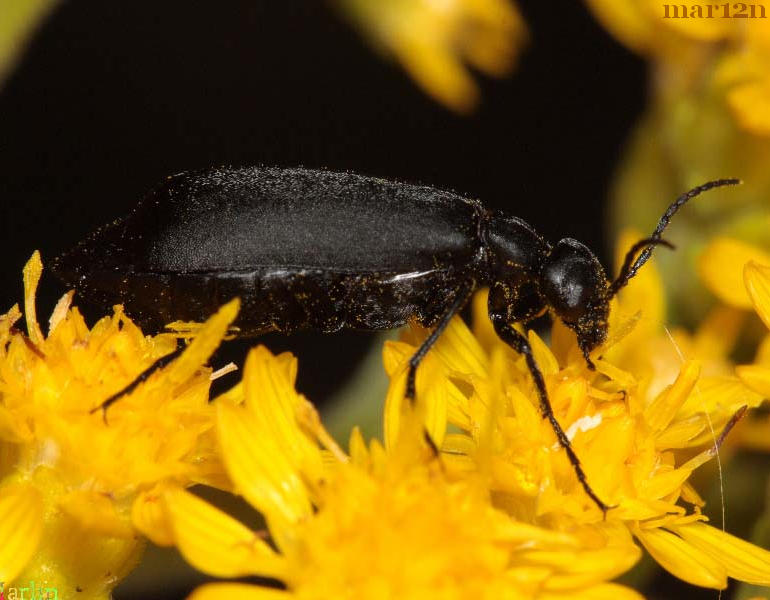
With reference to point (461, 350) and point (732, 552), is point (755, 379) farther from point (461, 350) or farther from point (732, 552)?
point (461, 350)

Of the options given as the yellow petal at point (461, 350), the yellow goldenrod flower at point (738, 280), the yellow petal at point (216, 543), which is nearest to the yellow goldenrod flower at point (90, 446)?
the yellow petal at point (216, 543)

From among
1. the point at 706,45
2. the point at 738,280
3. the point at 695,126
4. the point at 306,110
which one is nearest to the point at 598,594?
the point at 738,280

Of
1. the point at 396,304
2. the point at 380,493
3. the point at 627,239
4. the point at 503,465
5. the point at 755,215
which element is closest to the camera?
the point at 380,493

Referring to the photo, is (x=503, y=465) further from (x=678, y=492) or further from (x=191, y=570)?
(x=191, y=570)

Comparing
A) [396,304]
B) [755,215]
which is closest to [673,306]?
[755,215]

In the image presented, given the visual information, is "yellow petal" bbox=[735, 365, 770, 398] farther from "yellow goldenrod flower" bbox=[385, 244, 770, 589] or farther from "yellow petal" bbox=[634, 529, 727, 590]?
"yellow petal" bbox=[634, 529, 727, 590]

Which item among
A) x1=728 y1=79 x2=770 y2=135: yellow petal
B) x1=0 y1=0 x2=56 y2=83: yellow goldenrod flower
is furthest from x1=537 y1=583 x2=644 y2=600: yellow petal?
x1=0 y1=0 x2=56 y2=83: yellow goldenrod flower
